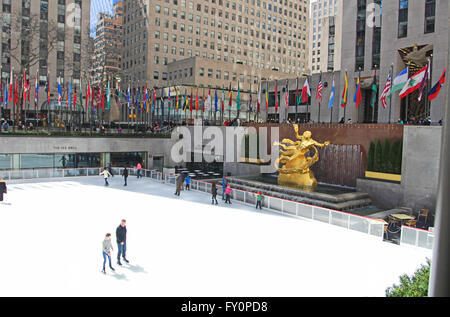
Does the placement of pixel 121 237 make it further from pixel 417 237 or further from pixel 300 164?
pixel 300 164

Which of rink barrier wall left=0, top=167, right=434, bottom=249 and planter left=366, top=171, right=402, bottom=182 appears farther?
planter left=366, top=171, right=402, bottom=182

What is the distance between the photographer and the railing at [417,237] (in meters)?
12.9

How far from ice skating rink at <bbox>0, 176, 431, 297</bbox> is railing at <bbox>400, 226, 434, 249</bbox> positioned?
0.91 ft

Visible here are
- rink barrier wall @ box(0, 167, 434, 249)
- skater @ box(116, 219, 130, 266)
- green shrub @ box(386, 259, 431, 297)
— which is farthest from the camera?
rink barrier wall @ box(0, 167, 434, 249)

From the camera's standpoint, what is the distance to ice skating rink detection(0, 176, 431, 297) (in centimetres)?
984

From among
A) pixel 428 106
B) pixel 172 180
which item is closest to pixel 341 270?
pixel 172 180

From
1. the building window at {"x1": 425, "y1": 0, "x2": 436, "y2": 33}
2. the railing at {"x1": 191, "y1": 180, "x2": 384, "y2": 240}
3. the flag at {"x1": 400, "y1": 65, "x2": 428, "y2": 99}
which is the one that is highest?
the building window at {"x1": 425, "y1": 0, "x2": 436, "y2": 33}

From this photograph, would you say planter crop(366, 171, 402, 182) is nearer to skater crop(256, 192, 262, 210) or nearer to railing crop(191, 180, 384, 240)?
railing crop(191, 180, 384, 240)

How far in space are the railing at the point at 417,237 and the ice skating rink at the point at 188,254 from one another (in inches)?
10.9

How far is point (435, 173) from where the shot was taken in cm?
1966

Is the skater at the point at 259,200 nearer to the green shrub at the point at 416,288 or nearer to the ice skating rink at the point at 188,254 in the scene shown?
the ice skating rink at the point at 188,254

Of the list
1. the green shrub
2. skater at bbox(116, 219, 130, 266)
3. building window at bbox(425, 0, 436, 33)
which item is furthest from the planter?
skater at bbox(116, 219, 130, 266)
